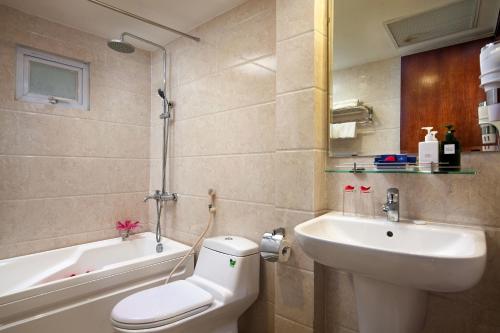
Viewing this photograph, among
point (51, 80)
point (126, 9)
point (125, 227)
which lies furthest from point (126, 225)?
point (126, 9)

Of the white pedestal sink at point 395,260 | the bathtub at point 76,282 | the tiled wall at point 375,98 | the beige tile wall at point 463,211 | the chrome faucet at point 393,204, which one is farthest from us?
the bathtub at point 76,282

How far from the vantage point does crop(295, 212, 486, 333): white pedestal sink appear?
75 centimetres

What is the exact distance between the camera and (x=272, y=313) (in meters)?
1.56

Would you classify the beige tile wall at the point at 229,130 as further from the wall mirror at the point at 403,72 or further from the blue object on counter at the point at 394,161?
the blue object on counter at the point at 394,161

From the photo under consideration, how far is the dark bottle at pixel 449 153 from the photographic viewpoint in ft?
3.27

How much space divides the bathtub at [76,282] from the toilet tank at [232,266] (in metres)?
0.37

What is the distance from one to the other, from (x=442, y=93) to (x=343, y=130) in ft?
1.34

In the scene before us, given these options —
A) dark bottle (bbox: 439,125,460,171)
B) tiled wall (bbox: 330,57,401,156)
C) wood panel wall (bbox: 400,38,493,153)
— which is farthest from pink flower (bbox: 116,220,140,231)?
dark bottle (bbox: 439,125,460,171)

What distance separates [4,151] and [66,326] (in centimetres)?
118

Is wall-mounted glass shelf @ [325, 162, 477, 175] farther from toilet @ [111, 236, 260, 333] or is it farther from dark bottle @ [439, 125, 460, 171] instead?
toilet @ [111, 236, 260, 333]

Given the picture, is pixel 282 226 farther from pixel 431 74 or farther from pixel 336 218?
pixel 431 74

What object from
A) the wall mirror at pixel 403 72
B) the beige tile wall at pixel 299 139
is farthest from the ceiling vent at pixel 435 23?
the beige tile wall at pixel 299 139

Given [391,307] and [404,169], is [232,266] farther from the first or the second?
[404,169]

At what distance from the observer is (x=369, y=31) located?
130 cm
